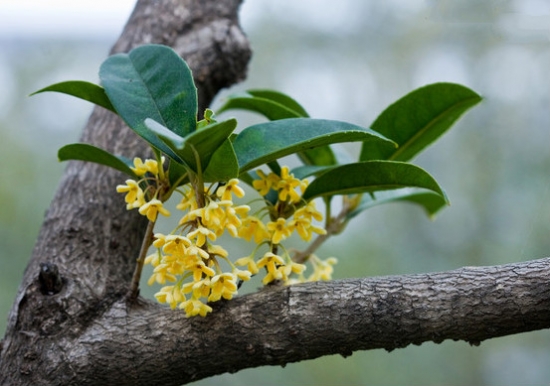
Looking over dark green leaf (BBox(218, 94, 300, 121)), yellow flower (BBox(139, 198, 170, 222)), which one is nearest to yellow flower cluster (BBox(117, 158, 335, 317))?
yellow flower (BBox(139, 198, 170, 222))

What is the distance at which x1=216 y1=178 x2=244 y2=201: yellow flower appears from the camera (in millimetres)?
768

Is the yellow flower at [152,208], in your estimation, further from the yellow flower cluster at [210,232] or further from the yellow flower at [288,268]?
the yellow flower at [288,268]

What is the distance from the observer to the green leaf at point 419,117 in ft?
3.22

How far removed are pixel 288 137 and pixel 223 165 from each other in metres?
0.09

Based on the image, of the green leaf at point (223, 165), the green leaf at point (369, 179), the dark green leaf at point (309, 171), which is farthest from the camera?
the dark green leaf at point (309, 171)

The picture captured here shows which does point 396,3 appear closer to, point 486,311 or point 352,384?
point 352,384

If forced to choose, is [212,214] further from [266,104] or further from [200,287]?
[266,104]

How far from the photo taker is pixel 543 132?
3023mm

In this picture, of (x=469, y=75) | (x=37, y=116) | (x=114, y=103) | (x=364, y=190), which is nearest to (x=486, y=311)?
(x=364, y=190)

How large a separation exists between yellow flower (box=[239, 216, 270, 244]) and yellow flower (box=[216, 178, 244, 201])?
0.09 m

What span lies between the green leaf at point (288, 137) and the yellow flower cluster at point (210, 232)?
0.05 meters

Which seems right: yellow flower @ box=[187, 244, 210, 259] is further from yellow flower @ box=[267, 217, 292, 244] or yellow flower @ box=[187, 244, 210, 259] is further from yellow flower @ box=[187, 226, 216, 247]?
yellow flower @ box=[267, 217, 292, 244]

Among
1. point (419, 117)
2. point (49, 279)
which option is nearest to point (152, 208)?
point (49, 279)

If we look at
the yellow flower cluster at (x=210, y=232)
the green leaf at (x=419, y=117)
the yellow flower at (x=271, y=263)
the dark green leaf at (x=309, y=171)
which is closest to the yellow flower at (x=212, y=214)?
the yellow flower cluster at (x=210, y=232)
